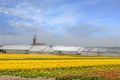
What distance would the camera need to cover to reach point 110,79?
1908cm

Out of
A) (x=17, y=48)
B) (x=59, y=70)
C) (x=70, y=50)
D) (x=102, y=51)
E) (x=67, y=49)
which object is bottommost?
(x=59, y=70)

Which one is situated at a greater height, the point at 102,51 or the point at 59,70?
the point at 102,51

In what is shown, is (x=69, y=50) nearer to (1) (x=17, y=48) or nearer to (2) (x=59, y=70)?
(1) (x=17, y=48)

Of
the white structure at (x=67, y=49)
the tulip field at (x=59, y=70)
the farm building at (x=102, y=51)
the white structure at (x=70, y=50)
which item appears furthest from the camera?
the white structure at (x=67, y=49)

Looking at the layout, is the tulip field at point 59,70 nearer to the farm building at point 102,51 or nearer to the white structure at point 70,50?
the farm building at point 102,51

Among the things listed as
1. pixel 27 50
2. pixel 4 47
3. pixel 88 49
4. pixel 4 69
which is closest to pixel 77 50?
pixel 88 49

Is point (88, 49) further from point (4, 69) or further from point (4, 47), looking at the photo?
point (4, 69)

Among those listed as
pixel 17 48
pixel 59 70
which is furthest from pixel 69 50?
pixel 59 70

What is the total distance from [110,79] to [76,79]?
206cm

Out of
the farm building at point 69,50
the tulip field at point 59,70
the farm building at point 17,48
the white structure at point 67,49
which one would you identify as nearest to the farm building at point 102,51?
the farm building at point 69,50

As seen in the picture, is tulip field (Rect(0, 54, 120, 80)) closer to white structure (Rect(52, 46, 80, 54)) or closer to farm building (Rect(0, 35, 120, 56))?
farm building (Rect(0, 35, 120, 56))

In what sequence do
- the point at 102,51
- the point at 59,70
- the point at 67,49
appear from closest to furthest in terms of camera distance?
the point at 59,70, the point at 102,51, the point at 67,49

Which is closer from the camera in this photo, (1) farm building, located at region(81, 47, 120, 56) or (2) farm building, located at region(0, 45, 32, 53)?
(1) farm building, located at region(81, 47, 120, 56)

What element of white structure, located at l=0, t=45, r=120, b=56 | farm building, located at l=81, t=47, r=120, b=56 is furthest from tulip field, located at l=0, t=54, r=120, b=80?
white structure, located at l=0, t=45, r=120, b=56
